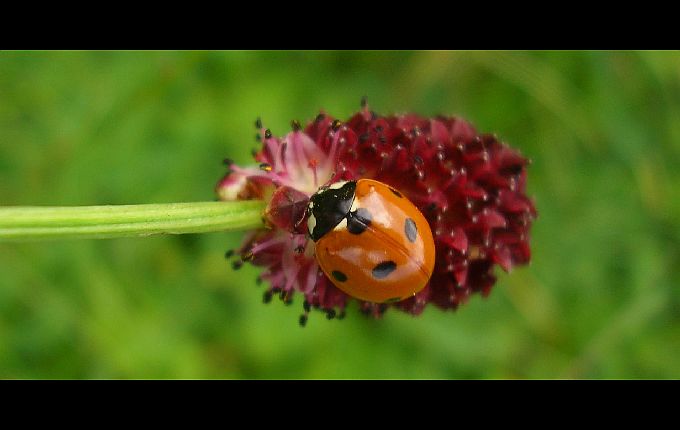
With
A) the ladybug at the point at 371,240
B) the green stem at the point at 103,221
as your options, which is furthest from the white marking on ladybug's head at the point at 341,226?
the green stem at the point at 103,221

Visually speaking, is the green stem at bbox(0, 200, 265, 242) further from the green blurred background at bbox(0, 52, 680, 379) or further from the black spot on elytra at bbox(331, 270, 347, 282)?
the green blurred background at bbox(0, 52, 680, 379)

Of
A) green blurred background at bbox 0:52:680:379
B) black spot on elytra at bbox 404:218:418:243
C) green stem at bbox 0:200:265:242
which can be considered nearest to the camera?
green stem at bbox 0:200:265:242

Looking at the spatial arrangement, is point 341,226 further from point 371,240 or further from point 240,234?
point 240,234

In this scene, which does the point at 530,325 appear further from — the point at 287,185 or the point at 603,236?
the point at 287,185

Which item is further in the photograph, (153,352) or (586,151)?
(586,151)

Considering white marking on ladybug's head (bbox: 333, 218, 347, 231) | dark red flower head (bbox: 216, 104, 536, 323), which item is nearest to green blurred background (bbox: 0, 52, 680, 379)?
dark red flower head (bbox: 216, 104, 536, 323)

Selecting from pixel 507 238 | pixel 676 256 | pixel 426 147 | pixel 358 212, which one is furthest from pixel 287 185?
pixel 676 256

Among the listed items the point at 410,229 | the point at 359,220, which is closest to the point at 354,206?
the point at 359,220
